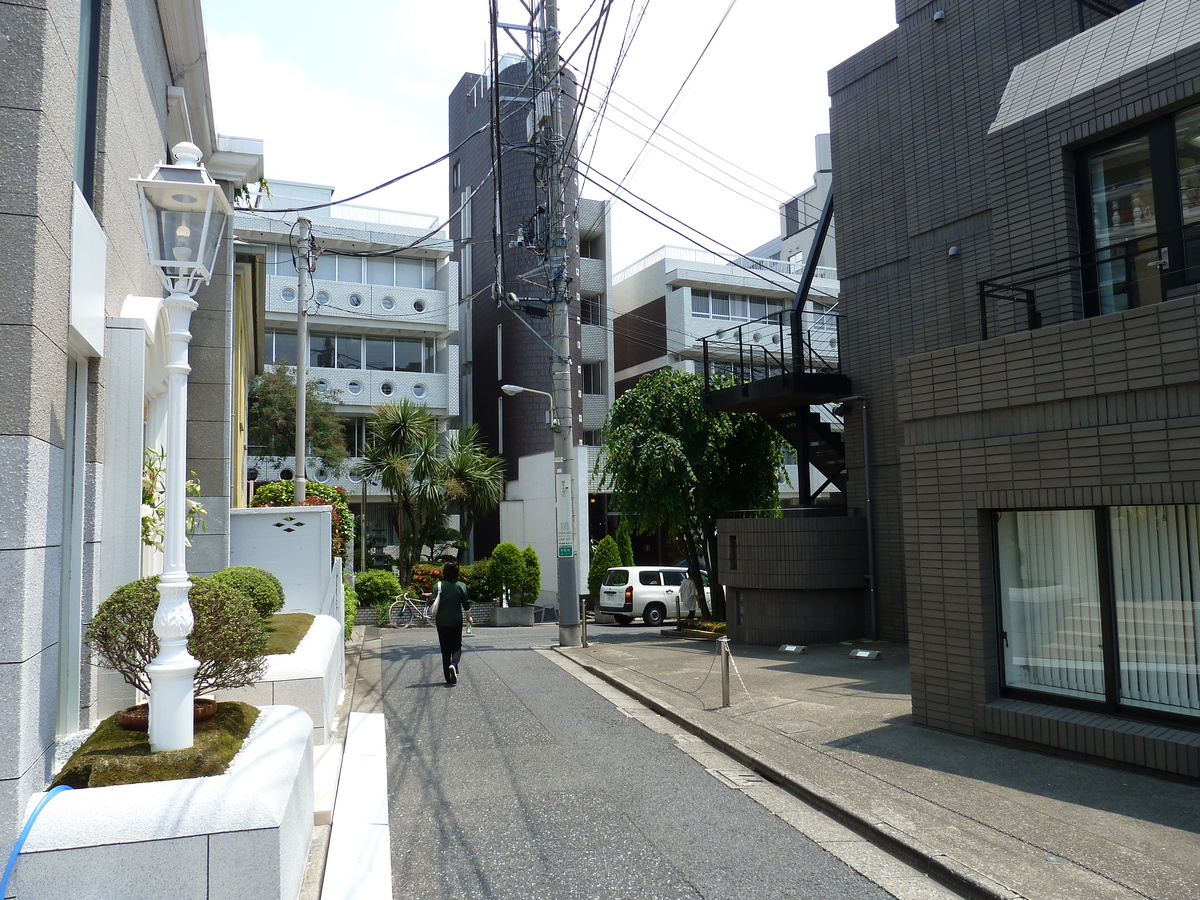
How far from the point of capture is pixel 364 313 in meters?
33.8

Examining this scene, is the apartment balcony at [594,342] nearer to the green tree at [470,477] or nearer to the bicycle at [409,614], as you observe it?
the green tree at [470,477]

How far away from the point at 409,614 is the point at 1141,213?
62.1 feet

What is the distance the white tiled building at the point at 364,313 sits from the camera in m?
33.2

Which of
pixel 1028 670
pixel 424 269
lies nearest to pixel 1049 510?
pixel 1028 670

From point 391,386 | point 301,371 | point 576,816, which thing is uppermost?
point 391,386

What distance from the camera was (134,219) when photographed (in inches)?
313

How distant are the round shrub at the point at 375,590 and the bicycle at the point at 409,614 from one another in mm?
1010

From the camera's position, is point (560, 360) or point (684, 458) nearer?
point (560, 360)

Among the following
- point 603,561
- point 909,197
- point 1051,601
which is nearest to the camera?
point 1051,601

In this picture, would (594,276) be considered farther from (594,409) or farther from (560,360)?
(560,360)

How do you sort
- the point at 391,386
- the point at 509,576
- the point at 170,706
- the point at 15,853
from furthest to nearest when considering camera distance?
the point at 391,386
the point at 509,576
the point at 170,706
the point at 15,853

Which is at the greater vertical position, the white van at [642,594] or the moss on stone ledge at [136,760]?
→ the moss on stone ledge at [136,760]

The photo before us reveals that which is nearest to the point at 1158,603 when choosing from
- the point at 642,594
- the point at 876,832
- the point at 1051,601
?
the point at 1051,601

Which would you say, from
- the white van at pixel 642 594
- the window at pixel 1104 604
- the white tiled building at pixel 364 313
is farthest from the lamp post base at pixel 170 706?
the white tiled building at pixel 364 313
